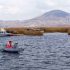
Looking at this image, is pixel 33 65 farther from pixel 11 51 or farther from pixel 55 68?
pixel 11 51

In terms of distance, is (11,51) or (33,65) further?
(11,51)

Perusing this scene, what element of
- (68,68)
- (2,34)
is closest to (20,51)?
(68,68)

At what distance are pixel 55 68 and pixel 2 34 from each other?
109m

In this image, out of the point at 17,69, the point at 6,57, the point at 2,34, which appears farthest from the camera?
the point at 2,34

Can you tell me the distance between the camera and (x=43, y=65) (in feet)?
156

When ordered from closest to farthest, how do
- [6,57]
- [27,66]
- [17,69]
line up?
[17,69] → [27,66] → [6,57]

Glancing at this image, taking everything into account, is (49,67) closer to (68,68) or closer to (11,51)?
(68,68)

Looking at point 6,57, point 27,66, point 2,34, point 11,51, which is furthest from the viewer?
point 2,34

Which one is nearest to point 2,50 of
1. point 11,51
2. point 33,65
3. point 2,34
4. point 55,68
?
point 11,51

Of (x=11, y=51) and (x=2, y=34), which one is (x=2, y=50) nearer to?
(x=11, y=51)

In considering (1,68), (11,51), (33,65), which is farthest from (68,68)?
(11,51)

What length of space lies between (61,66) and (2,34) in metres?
107

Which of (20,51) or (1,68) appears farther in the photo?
(20,51)

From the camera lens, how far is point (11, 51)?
65250 mm
